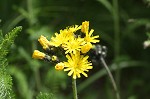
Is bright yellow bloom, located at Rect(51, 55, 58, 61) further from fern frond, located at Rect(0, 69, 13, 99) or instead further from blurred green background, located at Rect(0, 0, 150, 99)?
blurred green background, located at Rect(0, 0, 150, 99)

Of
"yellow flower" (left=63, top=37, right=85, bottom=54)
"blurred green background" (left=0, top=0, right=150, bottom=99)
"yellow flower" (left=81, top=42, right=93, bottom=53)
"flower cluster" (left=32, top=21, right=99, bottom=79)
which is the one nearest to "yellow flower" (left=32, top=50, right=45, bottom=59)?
"flower cluster" (left=32, top=21, right=99, bottom=79)

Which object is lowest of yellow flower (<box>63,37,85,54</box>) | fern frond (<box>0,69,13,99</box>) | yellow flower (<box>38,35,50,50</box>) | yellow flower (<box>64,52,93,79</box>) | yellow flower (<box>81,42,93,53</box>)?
fern frond (<box>0,69,13,99</box>)

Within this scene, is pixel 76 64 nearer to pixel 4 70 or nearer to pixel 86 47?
pixel 86 47

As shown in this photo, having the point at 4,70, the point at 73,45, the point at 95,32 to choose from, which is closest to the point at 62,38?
the point at 73,45

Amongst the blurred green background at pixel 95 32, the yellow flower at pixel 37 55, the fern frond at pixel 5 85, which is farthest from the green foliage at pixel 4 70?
the blurred green background at pixel 95 32

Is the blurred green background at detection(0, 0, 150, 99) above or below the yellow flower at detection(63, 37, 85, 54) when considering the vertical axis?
above

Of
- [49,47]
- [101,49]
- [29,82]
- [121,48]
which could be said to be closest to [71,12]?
[121,48]

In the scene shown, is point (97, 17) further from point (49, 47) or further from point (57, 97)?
point (49, 47)

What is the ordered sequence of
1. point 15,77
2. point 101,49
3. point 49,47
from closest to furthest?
1. point 49,47
2. point 101,49
3. point 15,77
